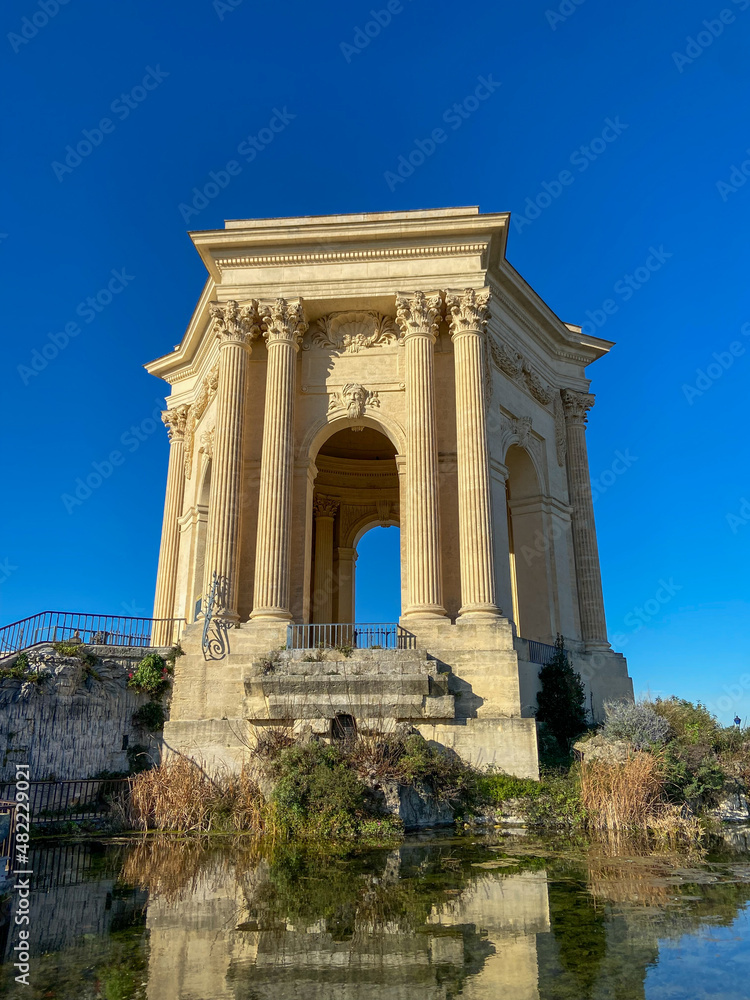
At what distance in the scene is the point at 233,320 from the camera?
68.6 ft

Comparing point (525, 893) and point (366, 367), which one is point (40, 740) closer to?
point (525, 893)

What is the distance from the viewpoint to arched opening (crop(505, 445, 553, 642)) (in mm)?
23969

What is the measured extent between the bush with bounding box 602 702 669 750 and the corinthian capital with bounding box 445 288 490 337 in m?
10.7

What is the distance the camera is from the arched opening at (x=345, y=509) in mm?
31266

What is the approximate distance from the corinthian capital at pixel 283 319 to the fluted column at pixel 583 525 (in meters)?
11.2

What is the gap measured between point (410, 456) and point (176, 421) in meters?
13.0

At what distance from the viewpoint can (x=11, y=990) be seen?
5.96m

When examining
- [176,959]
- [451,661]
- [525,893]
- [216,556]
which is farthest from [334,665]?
[176,959]

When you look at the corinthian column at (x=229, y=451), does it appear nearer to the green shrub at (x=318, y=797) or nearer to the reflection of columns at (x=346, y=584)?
the green shrub at (x=318, y=797)

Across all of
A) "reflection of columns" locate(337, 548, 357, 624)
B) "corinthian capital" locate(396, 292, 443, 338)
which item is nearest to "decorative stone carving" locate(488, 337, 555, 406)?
"corinthian capital" locate(396, 292, 443, 338)

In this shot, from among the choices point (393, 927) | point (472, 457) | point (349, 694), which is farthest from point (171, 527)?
point (393, 927)

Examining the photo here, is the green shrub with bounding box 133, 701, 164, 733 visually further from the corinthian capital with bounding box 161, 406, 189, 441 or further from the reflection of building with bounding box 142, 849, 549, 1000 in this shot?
the corinthian capital with bounding box 161, 406, 189, 441

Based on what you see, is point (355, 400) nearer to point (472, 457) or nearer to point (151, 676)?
point (472, 457)

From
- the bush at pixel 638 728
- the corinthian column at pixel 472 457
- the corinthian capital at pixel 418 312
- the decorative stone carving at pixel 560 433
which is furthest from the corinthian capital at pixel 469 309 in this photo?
the bush at pixel 638 728
